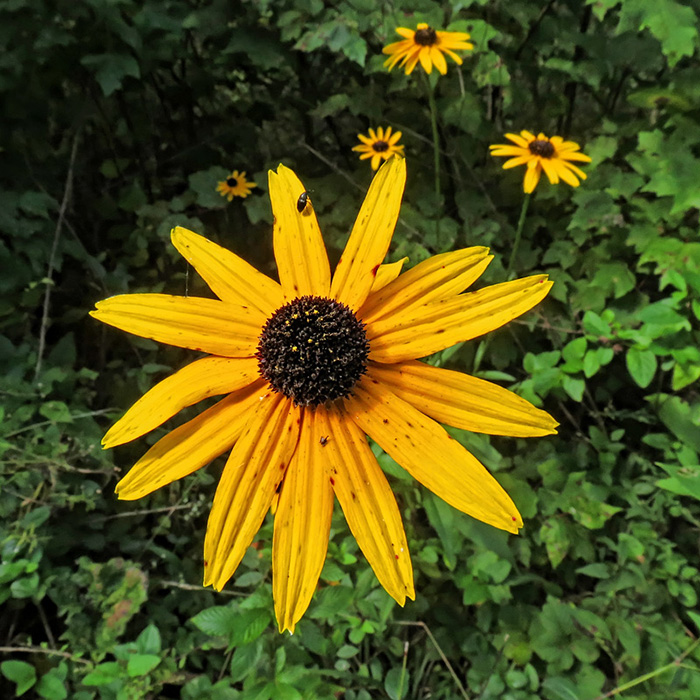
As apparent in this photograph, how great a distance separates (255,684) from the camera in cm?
102

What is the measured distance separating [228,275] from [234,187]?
1.19 m

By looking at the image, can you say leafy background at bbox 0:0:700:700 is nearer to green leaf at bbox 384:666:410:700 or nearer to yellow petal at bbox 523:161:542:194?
green leaf at bbox 384:666:410:700

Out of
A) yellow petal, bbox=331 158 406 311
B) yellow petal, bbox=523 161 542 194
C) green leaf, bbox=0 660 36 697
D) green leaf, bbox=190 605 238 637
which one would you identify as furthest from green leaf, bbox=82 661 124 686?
yellow petal, bbox=523 161 542 194

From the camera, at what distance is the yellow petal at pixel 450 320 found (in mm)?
850

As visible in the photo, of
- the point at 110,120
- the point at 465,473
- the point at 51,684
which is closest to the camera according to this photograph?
the point at 465,473

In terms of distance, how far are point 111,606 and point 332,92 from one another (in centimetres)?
210

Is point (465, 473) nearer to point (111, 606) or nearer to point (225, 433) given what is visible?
point (225, 433)

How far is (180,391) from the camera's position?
86 centimetres

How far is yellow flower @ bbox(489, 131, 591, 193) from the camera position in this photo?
1.56m

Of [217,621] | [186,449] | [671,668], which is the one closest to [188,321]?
[186,449]

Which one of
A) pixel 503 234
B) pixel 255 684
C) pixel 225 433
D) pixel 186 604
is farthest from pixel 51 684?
pixel 503 234

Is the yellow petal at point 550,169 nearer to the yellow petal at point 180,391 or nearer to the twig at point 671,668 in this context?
the yellow petal at point 180,391

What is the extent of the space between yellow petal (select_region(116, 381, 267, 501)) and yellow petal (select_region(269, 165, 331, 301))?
261mm

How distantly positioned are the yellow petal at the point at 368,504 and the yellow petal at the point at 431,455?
0.04 metres
